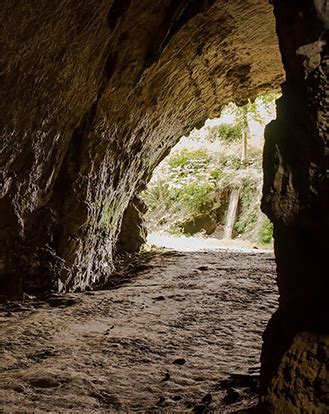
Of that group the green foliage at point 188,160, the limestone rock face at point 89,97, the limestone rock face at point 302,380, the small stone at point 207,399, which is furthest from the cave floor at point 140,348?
the green foliage at point 188,160

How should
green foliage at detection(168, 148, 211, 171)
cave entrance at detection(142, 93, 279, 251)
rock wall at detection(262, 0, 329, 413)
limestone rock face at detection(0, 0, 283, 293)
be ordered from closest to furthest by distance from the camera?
1. rock wall at detection(262, 0, 329, 413)
2. limestone rock face at detection(0, 0, 283, 293)
3. cave entrance at detection(142, 93, 279, 251)
4. green foliage at detection(168, 148, 211, 171)

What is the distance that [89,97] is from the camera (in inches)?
179

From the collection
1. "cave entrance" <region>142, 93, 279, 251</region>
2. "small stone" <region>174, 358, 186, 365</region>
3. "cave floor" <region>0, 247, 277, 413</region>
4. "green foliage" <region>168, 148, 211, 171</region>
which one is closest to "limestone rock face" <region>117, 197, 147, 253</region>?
"cave floor" <region>0, 247, 277, 413</region>

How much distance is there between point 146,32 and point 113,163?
71.6 inches

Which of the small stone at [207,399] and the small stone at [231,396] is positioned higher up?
the small stone at [231,396]

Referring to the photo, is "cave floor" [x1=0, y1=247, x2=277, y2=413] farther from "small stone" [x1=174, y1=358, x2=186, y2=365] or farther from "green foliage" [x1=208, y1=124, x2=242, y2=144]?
"green foliage" [x1=208, y1=124, x2=242, y2=144]

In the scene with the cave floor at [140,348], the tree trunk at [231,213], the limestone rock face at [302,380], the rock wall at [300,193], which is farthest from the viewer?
the tree trunk at [231,213]

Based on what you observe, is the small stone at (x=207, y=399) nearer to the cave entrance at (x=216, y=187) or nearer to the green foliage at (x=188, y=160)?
the cave entrance at (x=216, y=187)

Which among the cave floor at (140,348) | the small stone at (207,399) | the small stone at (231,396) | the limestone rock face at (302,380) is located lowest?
the cave floor at (140,348)

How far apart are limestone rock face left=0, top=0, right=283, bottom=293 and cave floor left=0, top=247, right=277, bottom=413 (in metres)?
0.71

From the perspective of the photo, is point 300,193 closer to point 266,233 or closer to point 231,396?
point 231,396

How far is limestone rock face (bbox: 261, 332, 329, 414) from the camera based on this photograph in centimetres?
141

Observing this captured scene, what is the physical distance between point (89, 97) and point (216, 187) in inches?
441

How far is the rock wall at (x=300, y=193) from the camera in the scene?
5.01 ft
